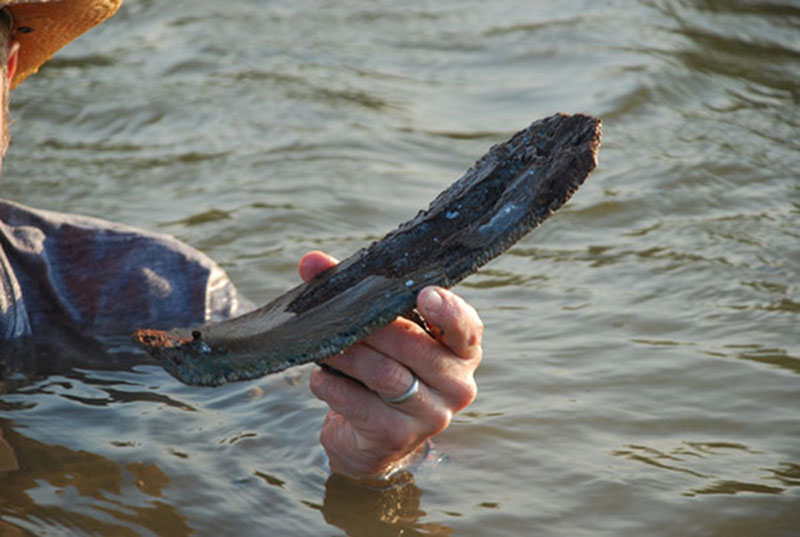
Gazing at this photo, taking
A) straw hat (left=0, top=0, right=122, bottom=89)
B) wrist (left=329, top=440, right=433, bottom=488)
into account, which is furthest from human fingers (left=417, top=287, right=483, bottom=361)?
straw hat (left=0, top=0, right=122, bottom=89)

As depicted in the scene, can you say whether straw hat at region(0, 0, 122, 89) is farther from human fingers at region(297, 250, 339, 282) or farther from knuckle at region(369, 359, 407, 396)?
knuckle at region(369, 359, 407, 396)

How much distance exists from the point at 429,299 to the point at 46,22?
197 cm

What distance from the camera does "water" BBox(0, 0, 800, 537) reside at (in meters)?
2.83

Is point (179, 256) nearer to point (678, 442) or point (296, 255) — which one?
point (296, 255)

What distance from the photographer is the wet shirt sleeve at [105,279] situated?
12.0 feet

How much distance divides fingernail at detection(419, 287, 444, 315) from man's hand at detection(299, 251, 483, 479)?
0.08m

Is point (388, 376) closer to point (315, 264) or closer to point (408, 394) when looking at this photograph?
point (408, 394)

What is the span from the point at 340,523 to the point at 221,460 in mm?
499

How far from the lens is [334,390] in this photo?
2.52 m

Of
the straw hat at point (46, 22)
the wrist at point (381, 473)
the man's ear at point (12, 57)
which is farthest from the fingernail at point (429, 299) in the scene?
the man's ear at point (12, 57)

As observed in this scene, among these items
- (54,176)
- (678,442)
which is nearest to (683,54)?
(54,176)

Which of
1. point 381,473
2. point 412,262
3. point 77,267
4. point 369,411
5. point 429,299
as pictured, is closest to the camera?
point 429,299

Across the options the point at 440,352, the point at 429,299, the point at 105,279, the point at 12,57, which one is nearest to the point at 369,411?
the point at 440,352

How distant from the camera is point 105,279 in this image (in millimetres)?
3701
